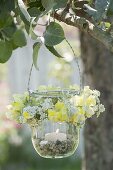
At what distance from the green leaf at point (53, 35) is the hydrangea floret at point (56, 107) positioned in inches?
8.7

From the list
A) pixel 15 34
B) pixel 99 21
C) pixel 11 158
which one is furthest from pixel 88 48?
pixel 11 158

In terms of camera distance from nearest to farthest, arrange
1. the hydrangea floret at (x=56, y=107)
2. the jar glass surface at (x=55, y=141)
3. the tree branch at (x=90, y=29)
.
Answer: the tree branch at (x=90, y=29)
the hydrangea floret at (x=56, y=107)
the jar glass surface at (x=55, y=141)

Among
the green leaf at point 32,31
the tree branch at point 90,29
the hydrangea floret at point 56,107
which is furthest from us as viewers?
the hydrangea floret at point 56,107

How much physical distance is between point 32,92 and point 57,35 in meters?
0.33

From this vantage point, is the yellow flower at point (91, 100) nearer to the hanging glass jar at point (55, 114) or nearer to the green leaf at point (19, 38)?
the hanging glass jar at point (55, 114)

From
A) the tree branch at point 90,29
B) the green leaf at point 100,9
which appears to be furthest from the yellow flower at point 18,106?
the green leaf at point 100,9

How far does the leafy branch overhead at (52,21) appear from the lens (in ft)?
4.94

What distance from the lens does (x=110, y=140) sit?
3117 millimetres

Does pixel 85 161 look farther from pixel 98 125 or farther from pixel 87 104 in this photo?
pixel 87 104

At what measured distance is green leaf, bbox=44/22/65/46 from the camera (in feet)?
4.98

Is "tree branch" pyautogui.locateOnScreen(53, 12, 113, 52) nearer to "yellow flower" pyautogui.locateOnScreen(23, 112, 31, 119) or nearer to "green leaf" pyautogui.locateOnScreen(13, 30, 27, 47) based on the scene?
"green leaf" pyautogui.locateOnScreen(13, 30, 27, 47)

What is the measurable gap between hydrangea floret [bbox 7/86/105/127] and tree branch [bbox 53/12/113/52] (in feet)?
0.68

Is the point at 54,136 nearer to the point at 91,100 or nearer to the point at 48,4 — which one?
the point at 91,100

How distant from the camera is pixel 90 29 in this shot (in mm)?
1601
